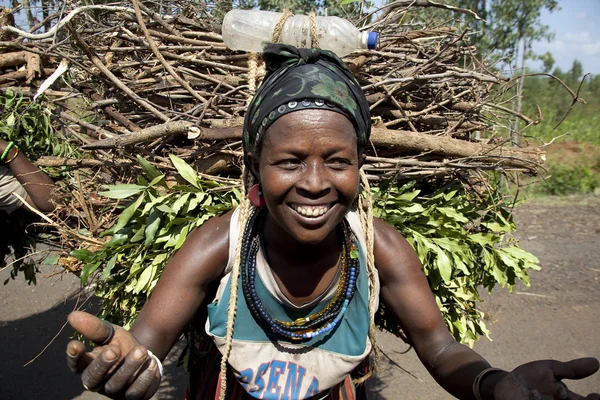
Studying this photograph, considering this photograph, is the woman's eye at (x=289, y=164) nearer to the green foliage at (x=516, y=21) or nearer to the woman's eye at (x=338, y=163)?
the woman's eye at (x=338, y=163)

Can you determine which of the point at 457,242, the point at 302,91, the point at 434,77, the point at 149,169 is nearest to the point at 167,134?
the point at 149,169

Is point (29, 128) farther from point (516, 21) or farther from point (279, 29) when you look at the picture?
point (516, 21)

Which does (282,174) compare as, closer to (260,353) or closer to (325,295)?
(325,295)

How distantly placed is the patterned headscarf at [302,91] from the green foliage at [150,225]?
332 millimetres

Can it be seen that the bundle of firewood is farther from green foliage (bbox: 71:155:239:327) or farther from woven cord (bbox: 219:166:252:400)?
woven cord (bbox: 219:166:252:400)

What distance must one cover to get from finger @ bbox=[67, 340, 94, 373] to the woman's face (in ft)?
2.18

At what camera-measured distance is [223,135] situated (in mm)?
1968

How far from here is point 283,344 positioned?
175 cm

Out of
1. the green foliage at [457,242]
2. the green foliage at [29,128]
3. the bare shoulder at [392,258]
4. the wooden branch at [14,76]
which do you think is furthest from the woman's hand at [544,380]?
the wooden branch at [14,76]

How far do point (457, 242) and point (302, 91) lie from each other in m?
1.02

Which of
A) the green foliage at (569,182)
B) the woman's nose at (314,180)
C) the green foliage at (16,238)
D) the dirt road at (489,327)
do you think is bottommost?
the green foliage at (569,182)

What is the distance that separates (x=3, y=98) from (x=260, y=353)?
2087 mm

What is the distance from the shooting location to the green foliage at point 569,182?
1048cm

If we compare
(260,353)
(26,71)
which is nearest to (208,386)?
(260,353)
